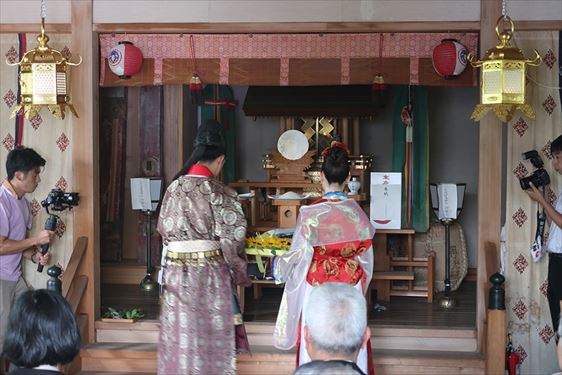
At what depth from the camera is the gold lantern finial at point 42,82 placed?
205 inches

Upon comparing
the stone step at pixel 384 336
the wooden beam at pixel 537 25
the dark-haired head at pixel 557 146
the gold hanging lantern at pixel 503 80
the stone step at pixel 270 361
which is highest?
the wooden beam at pixel 537 25

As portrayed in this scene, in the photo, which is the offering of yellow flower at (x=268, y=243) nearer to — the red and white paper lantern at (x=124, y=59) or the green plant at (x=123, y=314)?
the green plant at (x=123, y=314)

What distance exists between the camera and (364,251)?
4594 millimetres

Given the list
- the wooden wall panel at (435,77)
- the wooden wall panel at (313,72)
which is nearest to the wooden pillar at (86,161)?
the wooden wall panel at (313,72)

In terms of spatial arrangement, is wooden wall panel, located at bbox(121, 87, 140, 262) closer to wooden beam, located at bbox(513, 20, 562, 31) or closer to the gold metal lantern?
the gold metal lantern

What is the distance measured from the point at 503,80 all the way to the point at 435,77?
64 cm

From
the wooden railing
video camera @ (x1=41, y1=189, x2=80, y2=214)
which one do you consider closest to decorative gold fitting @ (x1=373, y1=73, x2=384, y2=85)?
the wooden railing

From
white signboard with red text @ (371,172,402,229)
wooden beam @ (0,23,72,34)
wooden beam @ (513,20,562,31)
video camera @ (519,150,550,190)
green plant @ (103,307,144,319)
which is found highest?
wooden beam @ (0,23,72,34)

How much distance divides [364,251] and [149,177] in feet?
12.1

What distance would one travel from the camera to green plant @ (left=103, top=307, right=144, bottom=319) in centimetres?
572

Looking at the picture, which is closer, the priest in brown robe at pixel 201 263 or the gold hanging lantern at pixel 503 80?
the priest in brown robe at pixel 201 263

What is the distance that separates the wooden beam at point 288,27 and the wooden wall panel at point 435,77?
23 cm

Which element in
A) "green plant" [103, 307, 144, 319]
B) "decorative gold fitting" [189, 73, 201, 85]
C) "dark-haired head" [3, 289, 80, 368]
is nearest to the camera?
"dark-haired head" [3, 289, 80, 368]

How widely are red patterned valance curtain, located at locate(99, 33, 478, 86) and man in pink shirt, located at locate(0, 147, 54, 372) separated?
946 millimetres
